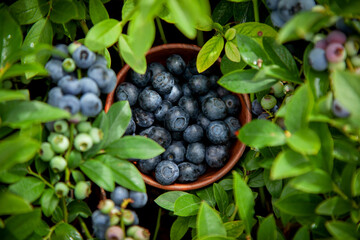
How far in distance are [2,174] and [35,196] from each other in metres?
0.09

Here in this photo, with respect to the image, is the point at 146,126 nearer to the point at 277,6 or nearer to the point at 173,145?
the point at 173,145

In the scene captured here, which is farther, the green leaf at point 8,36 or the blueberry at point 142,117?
the blueberry at point 142,117

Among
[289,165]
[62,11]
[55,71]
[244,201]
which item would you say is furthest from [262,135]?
[62,11]

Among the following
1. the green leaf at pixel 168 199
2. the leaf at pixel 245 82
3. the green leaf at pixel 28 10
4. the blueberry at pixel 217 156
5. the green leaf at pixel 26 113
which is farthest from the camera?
the blueberry at pixel 217 156

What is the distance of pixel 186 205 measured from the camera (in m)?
1.10

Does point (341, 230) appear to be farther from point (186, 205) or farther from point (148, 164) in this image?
point (148, 164)

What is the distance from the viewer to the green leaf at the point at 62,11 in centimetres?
94

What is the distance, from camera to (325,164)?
0.80m

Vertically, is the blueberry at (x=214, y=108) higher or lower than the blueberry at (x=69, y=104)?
lower

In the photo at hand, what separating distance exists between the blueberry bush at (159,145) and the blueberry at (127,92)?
0.80ft

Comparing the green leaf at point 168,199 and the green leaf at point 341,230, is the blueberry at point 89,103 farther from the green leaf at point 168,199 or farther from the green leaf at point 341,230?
the green leaf at point 341,230

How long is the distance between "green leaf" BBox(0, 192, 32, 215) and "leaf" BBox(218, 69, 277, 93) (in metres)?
0.55

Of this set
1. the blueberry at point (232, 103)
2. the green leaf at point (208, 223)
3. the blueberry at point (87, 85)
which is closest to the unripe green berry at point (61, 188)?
the blueberry at point (87, 85)

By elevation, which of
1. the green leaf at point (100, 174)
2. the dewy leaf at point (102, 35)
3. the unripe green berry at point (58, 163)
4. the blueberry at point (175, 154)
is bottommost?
the blueberry at point (175, 154)
